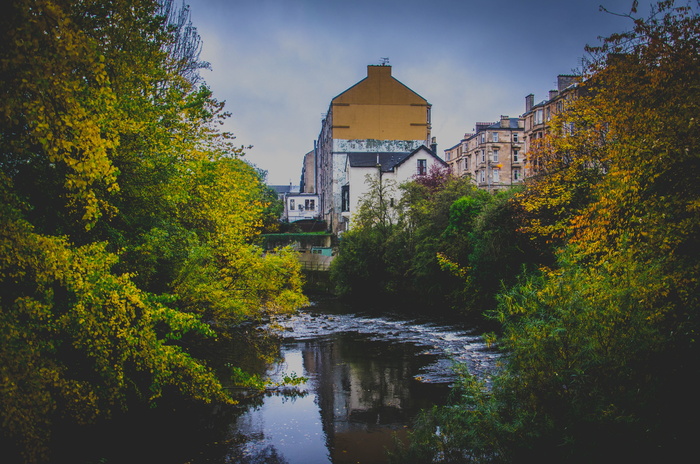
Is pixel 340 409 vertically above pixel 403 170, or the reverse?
pixel 403 170

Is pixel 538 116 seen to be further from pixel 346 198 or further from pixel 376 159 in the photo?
pixel 346 198

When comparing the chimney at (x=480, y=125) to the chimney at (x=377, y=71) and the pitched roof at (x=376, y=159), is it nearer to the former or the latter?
the pitched roof at (x=376, y=159)

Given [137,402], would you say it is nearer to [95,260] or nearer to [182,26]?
[95,260]

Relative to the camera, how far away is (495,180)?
62438 mm

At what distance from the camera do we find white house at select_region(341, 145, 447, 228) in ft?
168

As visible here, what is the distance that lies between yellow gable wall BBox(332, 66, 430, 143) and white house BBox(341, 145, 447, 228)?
4.52m

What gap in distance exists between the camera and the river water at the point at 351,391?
11352mm

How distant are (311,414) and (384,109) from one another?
52700 mm

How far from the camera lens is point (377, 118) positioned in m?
62.3

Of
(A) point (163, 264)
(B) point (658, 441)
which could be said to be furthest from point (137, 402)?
(B) point (658, 441)

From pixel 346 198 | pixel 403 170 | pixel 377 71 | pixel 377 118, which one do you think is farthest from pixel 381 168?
pixel 377 71

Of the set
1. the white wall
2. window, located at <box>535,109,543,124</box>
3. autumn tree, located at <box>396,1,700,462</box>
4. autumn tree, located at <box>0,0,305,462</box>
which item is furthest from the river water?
window, located at <box>535,109,543,124</box>

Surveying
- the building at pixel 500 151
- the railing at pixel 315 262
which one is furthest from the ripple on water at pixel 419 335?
the building at pixel 500 151

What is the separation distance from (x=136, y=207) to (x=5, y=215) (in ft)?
16.7
